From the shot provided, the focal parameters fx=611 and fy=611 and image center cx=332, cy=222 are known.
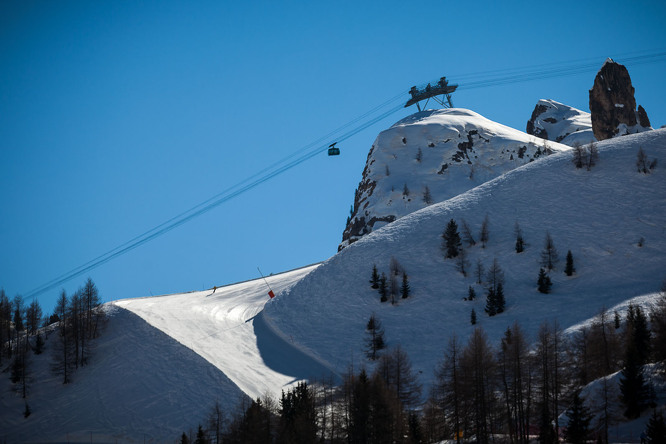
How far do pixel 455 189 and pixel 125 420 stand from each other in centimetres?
10823

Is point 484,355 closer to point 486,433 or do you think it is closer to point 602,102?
point 486,433

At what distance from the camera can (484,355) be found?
176ft

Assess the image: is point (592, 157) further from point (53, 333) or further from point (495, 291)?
point (53, 333)

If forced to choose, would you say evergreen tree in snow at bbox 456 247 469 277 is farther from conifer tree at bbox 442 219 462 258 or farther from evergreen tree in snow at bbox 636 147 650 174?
evergreen tree in snow at bbox 636 147 650 174

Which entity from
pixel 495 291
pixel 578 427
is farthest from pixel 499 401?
pixel 495 291

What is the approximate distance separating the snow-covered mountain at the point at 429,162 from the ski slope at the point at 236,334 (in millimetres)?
48318

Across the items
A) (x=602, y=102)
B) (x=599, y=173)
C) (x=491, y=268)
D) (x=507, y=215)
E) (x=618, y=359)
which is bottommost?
(x=618, y=359)

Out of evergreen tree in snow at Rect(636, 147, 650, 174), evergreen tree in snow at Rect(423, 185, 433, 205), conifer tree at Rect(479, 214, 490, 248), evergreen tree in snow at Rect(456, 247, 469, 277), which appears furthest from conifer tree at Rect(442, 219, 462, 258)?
evergreen tree in snow at Rect(423, 185, 433, 205)

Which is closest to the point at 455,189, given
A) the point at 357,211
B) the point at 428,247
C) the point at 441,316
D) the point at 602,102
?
the point at 357,211

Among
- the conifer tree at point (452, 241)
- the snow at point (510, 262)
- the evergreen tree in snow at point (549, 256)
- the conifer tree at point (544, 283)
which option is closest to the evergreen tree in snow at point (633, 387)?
the snow at point (510, 262)

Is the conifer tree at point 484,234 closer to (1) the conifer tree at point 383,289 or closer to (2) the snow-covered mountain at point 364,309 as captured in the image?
(2) the snow-covered mountain at point 364,309

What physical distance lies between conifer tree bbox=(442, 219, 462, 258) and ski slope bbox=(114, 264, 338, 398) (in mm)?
27447

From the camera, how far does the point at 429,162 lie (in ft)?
559

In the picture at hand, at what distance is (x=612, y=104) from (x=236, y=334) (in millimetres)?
128257
